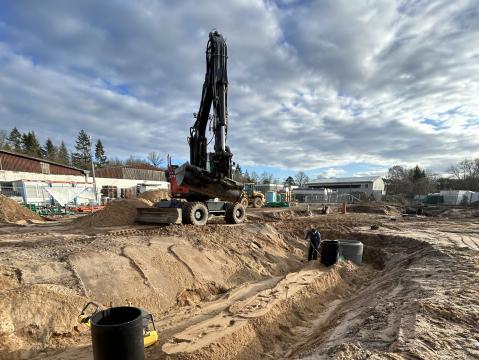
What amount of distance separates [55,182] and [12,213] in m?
13.5

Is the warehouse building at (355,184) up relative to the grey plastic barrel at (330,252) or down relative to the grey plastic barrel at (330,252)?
up


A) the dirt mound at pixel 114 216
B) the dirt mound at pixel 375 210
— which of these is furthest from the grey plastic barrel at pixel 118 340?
the dirt mound at pixel 375 210

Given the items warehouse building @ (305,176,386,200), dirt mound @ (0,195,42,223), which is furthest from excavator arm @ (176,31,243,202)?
warehouse building @ (305,176,386,200)

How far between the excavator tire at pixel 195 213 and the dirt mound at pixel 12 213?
32.3 feet

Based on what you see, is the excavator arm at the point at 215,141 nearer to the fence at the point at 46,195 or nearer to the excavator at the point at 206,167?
the excavator at the point at 206,167

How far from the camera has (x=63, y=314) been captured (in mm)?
5109

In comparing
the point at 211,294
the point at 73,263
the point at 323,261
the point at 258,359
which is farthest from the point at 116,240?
the point at 323,261

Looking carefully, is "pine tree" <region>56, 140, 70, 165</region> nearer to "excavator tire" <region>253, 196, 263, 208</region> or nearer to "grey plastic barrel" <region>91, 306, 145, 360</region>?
"excavator tire" <region>253, 196, 263, 208</region>

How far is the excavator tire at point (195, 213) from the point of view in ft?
41.7

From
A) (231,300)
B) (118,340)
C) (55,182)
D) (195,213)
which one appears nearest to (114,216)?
(195,213)

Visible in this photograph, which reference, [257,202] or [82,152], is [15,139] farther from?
[257,202]

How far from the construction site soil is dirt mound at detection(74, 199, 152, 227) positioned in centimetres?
320

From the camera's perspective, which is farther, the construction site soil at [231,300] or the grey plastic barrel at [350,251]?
the grey plastic barrel at [350,251]

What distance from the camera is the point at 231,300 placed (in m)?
6.84
